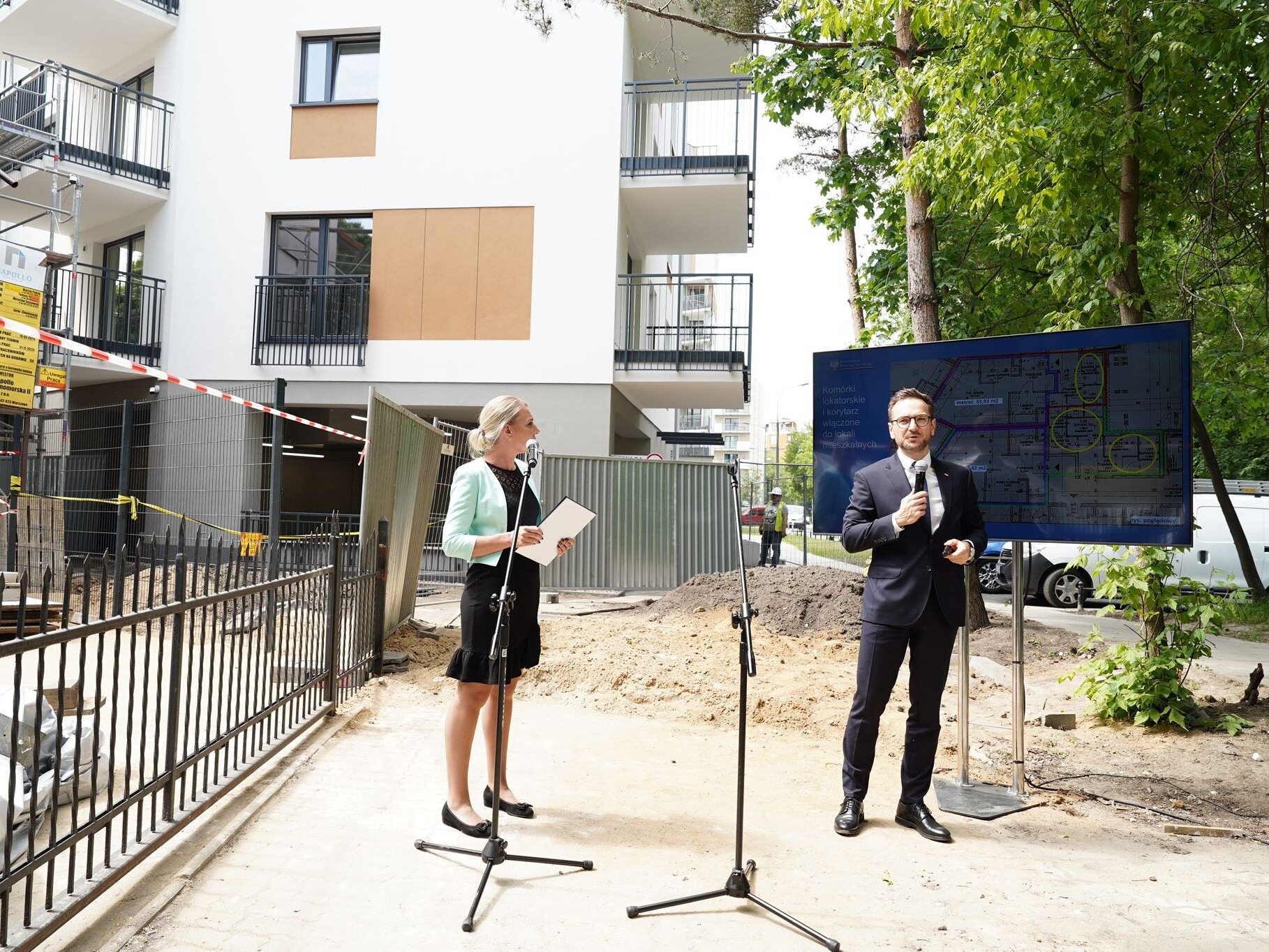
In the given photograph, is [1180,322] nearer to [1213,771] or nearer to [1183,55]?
[1183,55]

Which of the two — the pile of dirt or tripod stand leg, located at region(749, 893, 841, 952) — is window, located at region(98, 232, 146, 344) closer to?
the pile of dirt

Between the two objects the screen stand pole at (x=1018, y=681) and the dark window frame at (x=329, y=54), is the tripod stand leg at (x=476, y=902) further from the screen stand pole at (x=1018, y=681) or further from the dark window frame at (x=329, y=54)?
the dark window frame at (x=329, y=54)

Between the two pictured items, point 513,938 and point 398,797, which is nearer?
→ point 513,938

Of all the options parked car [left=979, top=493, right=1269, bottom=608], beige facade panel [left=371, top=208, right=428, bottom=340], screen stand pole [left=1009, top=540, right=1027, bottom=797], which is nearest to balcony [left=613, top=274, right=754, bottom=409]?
beige facade panel [left=371, top=208, right=428, bottom=340]

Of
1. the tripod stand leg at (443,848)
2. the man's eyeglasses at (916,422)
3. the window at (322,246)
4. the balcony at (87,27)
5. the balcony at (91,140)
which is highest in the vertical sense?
the balcony at (87,27)

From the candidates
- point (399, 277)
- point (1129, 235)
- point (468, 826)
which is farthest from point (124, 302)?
point (1129, 235)

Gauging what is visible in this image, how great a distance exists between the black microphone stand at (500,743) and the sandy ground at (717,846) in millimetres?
53

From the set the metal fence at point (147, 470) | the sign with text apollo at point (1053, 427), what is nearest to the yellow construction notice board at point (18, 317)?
the metal fence at point (147, 470)

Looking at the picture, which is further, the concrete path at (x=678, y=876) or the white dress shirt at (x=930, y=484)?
the white dress shirt at (x=930, y=484)

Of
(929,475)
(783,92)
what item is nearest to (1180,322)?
(929,475)

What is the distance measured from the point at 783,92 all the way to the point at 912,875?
11.4m

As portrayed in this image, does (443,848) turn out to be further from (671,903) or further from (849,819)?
(849,819)

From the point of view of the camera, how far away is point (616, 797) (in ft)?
15.7

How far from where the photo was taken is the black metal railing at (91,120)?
14.7 meters
